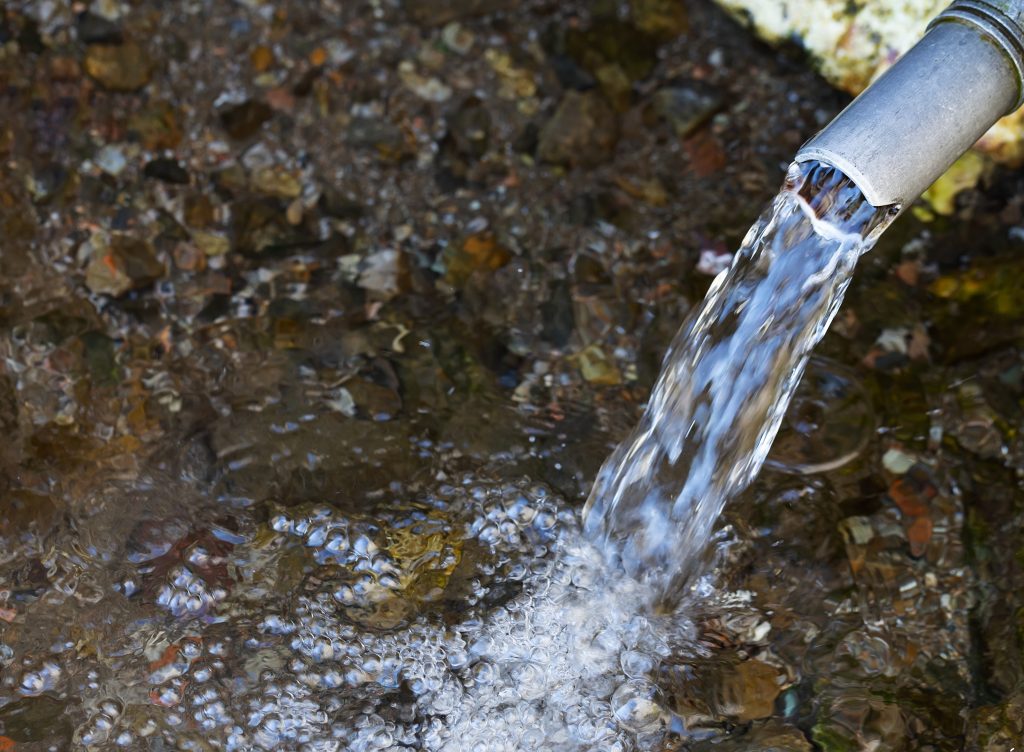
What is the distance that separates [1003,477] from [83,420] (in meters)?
1.94

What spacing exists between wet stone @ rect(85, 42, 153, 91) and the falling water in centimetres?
164

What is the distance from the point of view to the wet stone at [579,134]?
9.52ft

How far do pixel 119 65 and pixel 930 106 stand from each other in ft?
6.78

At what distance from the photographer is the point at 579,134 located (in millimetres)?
2920

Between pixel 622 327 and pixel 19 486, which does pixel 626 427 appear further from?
pixel 19 486

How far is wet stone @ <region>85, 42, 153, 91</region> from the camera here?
2.90 m

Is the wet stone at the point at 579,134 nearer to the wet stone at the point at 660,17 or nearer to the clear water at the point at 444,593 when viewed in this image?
the wet stone at the point at 660,17

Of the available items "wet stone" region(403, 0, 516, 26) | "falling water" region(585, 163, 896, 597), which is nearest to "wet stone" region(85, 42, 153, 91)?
"wet stone" region(403, 0, 516, 26)

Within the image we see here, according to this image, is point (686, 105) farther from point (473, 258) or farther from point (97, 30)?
point (97, 30)

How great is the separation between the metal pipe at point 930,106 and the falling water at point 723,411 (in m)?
0.39

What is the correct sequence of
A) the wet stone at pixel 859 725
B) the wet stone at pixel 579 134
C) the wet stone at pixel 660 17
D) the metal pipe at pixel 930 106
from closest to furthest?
the metal pipe at pixel 930 106
the wet stone at pixel 859 725
the wet stone at pixel 579 134
the wet stone at pixel 660 17

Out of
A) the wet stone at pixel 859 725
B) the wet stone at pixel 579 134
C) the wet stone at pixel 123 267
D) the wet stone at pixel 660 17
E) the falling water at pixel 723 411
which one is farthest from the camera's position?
the wet stone at pixel 660 17

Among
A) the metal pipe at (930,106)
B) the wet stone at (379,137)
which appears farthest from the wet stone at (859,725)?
the wet stone at (379,137)

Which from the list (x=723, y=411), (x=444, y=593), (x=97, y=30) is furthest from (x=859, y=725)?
(x=97, y=30)
